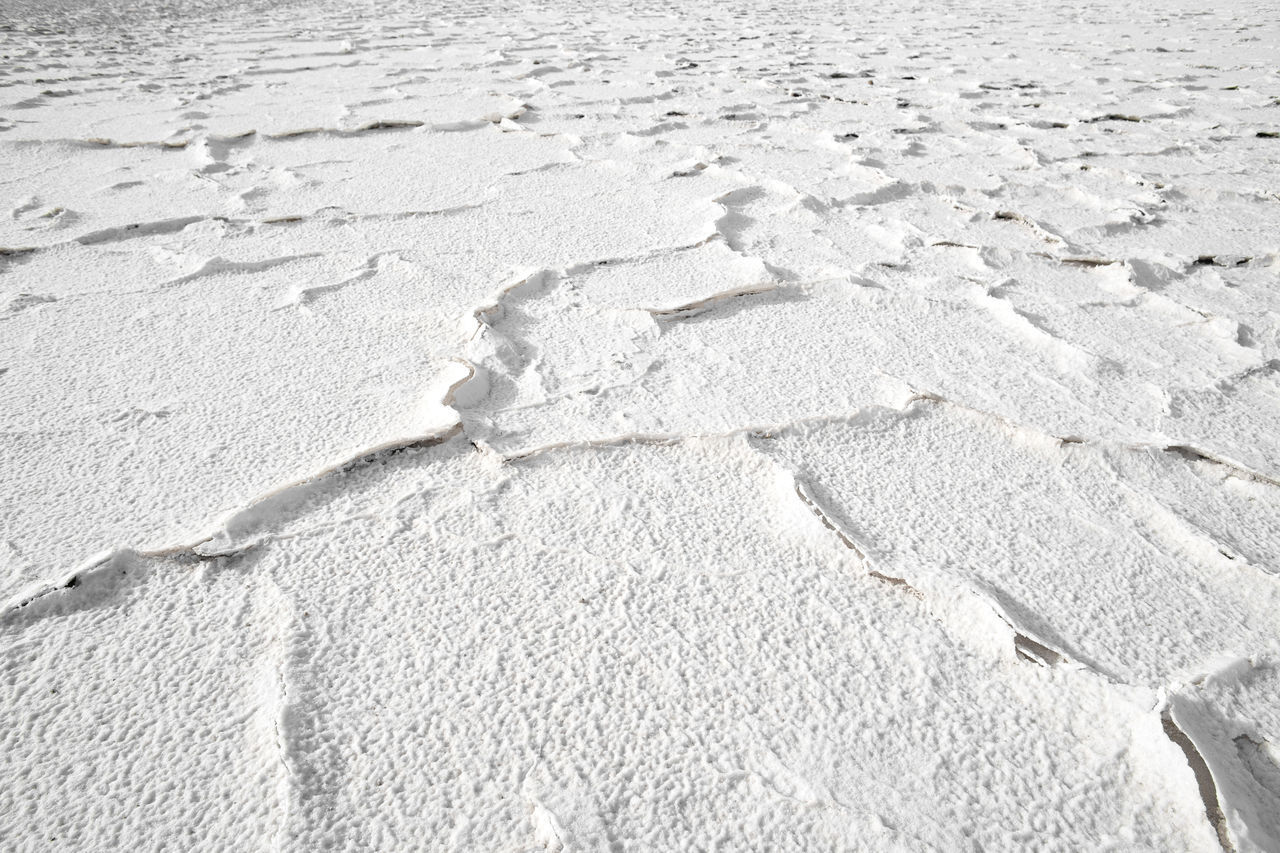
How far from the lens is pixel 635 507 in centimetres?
92

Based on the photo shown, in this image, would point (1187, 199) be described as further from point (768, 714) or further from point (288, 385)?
point (288, 385)

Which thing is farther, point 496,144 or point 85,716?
point 496,144

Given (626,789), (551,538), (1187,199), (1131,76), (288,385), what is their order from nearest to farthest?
(626,789) < (551,538) < (288,385) < (1187,199) < (1131,76)

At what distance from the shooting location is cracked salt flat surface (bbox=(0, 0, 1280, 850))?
0.63m

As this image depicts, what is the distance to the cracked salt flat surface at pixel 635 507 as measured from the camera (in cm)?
63

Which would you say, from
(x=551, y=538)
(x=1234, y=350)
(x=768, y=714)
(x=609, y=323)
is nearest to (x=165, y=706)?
(x=551, y=538)

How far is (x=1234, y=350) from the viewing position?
1281 millimetres

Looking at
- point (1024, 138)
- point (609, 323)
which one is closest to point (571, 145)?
point (609, 323)

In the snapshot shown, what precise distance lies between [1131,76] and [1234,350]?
300 cm

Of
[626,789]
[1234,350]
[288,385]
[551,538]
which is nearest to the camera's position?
[626,789]

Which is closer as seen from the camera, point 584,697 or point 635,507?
point 584,697

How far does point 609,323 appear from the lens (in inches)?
53.0

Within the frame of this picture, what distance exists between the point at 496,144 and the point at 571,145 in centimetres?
23

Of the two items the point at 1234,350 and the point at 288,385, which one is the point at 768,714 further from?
the point at 1234,350
